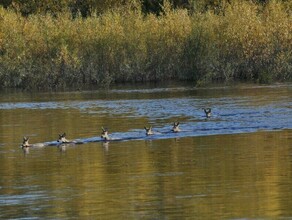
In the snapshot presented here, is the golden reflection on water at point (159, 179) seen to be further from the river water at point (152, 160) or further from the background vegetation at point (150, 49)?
the background vegetation at point (150, 49)

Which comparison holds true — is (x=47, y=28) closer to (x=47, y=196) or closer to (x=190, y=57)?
(x=190, y=57)

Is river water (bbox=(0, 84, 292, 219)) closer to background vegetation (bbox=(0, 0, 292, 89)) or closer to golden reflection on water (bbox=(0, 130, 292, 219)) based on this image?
golden reflection on water (bbox=(0, 130, 292, 219))

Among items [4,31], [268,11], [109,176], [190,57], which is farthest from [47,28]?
[109,176]

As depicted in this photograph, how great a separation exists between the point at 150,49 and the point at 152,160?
90.8 ft

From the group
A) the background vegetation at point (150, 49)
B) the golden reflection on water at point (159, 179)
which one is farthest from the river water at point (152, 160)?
the background vegetation at point (150, 49)

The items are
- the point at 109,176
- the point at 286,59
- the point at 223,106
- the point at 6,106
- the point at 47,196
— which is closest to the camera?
the point at 47,196

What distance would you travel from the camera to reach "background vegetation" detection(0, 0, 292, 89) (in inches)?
1811

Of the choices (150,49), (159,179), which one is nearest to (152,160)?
(159,179)

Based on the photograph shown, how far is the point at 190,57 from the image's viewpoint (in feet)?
155

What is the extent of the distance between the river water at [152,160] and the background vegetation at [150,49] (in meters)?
7.88

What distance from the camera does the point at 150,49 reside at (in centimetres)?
4775

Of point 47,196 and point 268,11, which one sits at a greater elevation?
point 268,11

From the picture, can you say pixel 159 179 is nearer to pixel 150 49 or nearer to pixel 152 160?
pixel 152 160

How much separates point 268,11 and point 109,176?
104 feet
